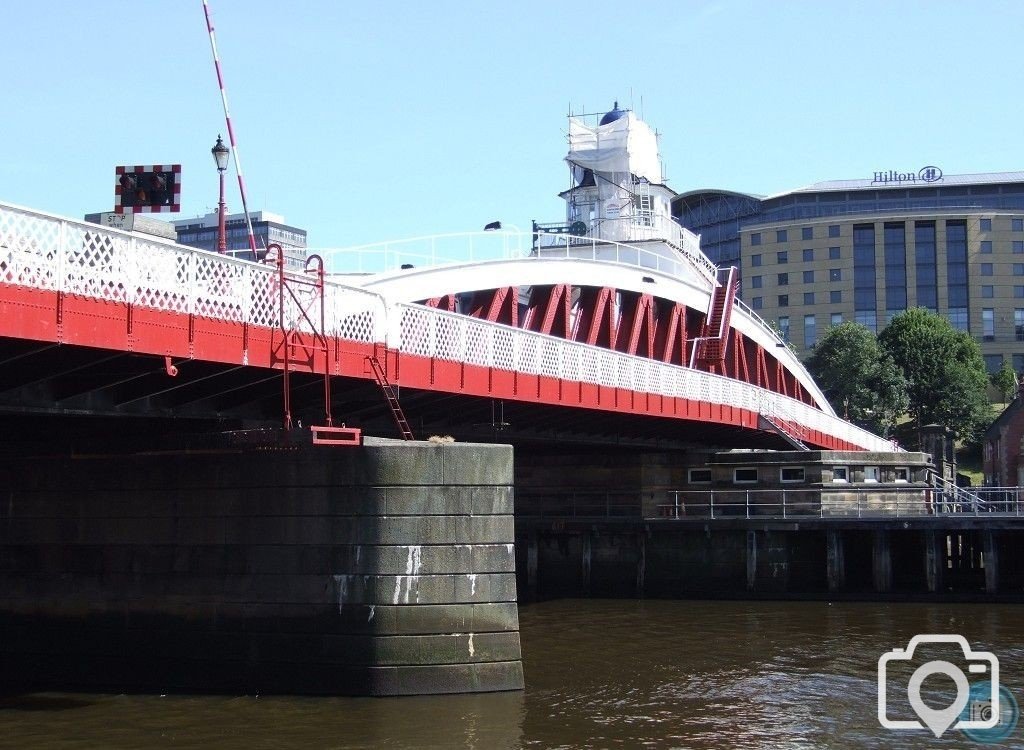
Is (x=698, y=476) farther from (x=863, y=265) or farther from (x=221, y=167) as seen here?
(x=863, y=265)

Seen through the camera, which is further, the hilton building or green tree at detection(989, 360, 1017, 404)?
the hilton building

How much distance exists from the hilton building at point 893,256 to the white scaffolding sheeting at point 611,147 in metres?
74.1

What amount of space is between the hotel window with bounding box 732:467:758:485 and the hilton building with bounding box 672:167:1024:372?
91264mm

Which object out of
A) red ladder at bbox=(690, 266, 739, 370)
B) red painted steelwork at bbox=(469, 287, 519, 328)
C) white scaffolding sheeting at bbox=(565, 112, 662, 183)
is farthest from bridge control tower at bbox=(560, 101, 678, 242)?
red painted steelwork at bbox=(469, 287, 519, 328)

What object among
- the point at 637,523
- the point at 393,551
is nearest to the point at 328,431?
the point at 393,551

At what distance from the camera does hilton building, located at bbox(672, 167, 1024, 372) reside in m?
140

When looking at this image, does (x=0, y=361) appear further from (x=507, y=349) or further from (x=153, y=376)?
(x=507, y=349)

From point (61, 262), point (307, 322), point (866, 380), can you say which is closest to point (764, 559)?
point (307, 322)

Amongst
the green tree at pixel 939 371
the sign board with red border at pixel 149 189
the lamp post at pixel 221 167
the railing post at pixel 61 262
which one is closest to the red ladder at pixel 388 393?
the lamp post at pixel 221 167

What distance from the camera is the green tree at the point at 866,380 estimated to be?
11181cm

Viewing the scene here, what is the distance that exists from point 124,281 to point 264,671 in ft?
27.9

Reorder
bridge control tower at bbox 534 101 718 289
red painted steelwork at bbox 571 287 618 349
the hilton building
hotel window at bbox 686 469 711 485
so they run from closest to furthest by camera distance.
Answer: red painted steelwork at bbox 571 287 618 349, hotel window at bbox 686 469 711 485, bridge control tower at bbox 534 101 718 289, the hilton building

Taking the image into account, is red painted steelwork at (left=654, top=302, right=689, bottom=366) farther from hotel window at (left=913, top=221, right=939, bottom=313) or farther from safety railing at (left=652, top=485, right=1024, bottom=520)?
hotel window at (left=913, top=221, right=939, bottom=313)

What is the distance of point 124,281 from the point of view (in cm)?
2141
